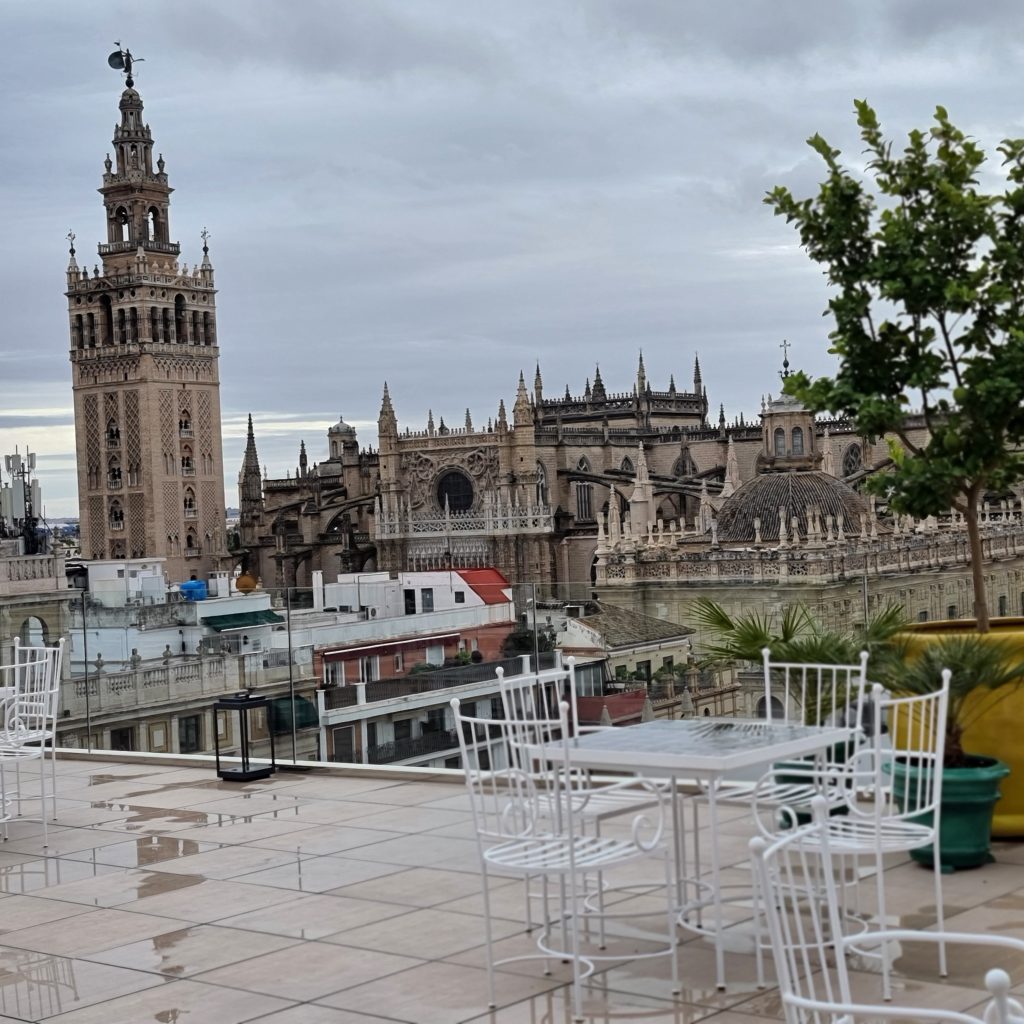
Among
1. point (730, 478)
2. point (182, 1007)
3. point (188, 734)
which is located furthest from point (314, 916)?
point (730, 478)

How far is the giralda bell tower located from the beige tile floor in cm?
6945

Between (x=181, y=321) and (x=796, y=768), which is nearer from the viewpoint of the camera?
(x=796, y=768)

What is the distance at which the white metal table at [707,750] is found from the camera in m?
5.12

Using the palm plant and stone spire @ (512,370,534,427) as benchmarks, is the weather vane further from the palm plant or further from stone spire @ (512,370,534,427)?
the palm plant

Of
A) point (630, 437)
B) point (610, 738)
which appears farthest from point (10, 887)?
point (630, 437)

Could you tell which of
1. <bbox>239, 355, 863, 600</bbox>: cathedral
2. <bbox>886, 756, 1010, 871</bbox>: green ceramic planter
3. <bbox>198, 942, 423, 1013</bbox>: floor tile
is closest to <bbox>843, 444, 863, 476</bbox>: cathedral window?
<bbox>239, 355, 863, 600</bbox>: cathedral

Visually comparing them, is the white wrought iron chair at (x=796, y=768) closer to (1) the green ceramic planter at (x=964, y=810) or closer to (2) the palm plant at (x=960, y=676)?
(2) the palm plant at (x=960, y=676)

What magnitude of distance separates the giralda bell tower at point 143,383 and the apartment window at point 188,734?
208 ft

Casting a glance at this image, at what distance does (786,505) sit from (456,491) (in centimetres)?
2403

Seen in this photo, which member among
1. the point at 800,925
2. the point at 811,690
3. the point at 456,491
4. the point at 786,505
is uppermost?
the point at 456,491

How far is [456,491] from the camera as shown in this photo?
241 feet

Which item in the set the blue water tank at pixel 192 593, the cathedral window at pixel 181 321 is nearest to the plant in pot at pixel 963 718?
the blue water tank at pixel 192 593

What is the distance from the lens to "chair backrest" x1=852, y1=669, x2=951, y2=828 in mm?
5391

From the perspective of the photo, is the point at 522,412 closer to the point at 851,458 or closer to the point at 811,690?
the point at 851,458
